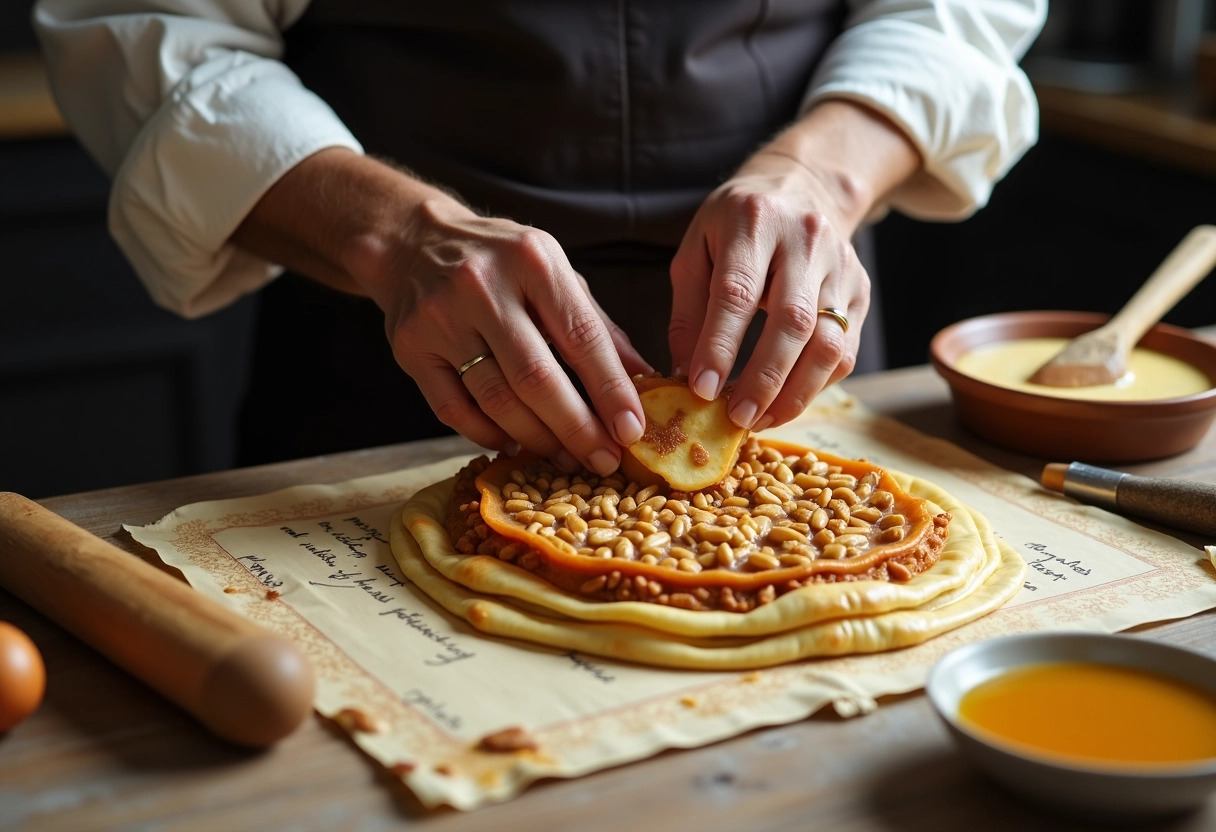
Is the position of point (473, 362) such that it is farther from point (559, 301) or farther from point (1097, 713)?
point (1097, 713)

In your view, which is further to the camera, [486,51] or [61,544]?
[486,51]

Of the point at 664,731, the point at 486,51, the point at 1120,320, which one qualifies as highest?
the point at 486,51

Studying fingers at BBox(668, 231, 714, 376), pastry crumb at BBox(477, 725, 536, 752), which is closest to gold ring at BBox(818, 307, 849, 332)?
fingers at BBox(668, 231, 714, 376)

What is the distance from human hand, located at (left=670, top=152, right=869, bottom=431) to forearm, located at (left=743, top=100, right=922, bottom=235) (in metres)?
0.09

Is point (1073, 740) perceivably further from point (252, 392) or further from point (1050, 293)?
point (1050, 293)

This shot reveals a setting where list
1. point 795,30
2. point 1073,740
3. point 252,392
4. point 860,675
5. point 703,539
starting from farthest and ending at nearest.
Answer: point 252,392
point 795,30
point 703,539
point 860,675
point 1073,740

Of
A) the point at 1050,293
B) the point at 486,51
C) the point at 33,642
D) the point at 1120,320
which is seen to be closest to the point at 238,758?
the point at 33,642

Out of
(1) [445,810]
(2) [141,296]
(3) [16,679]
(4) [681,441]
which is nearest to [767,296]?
(4) [681,441]

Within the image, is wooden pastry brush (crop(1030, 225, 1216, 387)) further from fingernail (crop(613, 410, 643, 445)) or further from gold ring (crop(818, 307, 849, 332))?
fingernail (crop(613, 410, 643, 445))

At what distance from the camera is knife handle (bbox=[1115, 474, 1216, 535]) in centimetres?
121

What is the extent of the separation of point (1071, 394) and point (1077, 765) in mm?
795

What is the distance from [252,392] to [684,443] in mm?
901

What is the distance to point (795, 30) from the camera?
5.65 ft

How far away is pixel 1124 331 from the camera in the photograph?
5.03 ft
